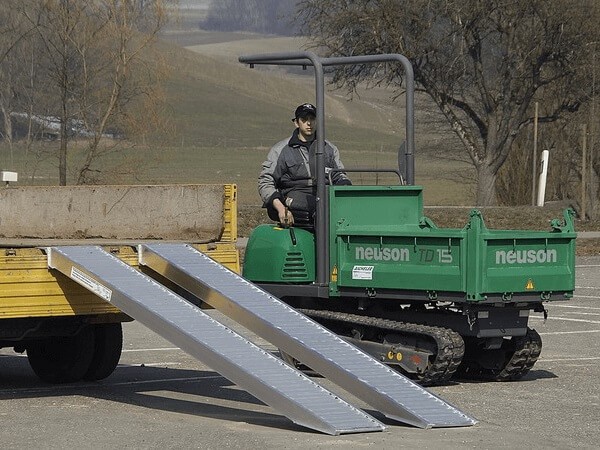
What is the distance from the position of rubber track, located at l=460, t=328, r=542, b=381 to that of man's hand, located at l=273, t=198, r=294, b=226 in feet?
7.06

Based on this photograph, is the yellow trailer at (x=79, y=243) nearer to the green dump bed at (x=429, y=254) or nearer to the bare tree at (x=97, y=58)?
the green dump bed at (x=429, y=254)

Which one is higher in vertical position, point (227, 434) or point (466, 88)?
point (466, 88)

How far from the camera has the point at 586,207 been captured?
41969 mm

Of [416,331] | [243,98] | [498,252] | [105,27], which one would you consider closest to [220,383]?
[416,331]

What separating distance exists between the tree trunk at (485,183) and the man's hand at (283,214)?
29.7 metres

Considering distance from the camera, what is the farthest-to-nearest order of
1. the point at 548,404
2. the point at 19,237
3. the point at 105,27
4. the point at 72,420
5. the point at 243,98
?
the point at 243,98 → the point at 105,27 → the point at 19,237 → the point at 548,404 → the point at 72,420

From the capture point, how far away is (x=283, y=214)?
1289 cm

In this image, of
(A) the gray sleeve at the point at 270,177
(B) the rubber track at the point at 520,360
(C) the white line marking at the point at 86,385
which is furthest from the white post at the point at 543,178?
(C) the white line marking at the point at 86,385

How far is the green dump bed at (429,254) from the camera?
38.5 feet

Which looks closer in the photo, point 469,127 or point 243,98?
point 469,127

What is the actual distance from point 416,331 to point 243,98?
150 m

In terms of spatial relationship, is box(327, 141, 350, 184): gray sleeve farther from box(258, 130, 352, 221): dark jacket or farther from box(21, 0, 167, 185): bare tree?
box(21, 0, 167, 185): bare tree

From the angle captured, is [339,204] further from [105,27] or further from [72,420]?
[105,27]

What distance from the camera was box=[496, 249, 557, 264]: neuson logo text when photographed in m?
11.9
